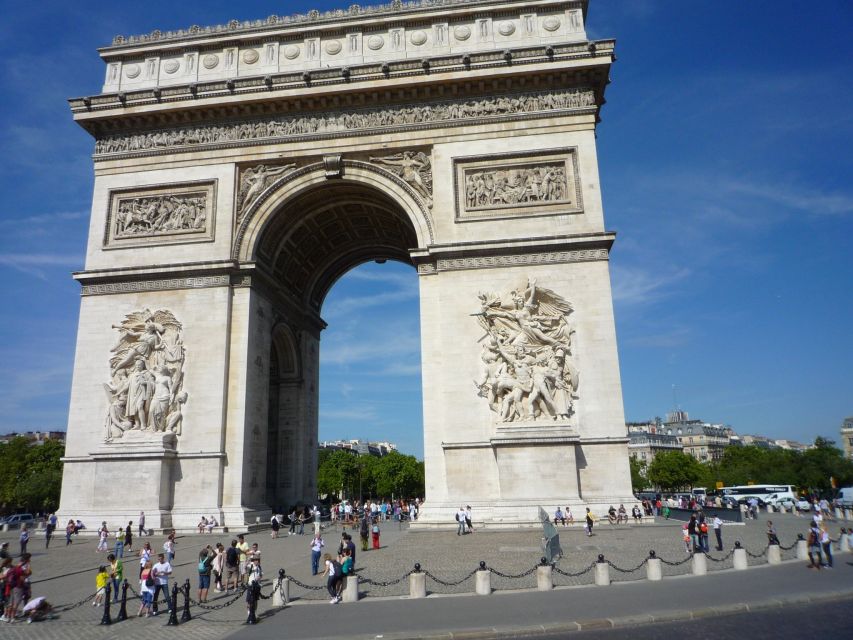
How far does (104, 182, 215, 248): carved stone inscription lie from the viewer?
83.3ft

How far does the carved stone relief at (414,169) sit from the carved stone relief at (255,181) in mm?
4192

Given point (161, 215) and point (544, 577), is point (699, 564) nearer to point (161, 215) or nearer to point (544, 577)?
point (544, 577)

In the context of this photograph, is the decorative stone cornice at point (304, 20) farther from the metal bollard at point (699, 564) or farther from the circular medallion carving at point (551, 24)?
the metal bollard at point (699, 564)

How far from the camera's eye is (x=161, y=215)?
2567 cm

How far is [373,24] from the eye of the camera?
85.6 ft

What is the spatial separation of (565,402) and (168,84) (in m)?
21.3

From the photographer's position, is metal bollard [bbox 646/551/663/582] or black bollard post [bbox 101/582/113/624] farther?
metal bollard [bbox 646/551/663/582]

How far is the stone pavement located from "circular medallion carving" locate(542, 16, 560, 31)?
19.2 meters

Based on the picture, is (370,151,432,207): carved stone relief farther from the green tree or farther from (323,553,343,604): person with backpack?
the green tree

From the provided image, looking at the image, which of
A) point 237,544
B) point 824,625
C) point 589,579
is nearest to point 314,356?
point 237,544

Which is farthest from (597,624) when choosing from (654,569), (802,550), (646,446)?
(646,446)

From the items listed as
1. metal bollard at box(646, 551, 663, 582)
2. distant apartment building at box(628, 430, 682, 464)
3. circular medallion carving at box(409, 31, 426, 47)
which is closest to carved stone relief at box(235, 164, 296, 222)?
circular medallion carving at box(409, 31, 426, 47)

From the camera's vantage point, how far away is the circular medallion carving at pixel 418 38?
25.8m

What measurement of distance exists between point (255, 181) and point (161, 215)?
13.6 ft
